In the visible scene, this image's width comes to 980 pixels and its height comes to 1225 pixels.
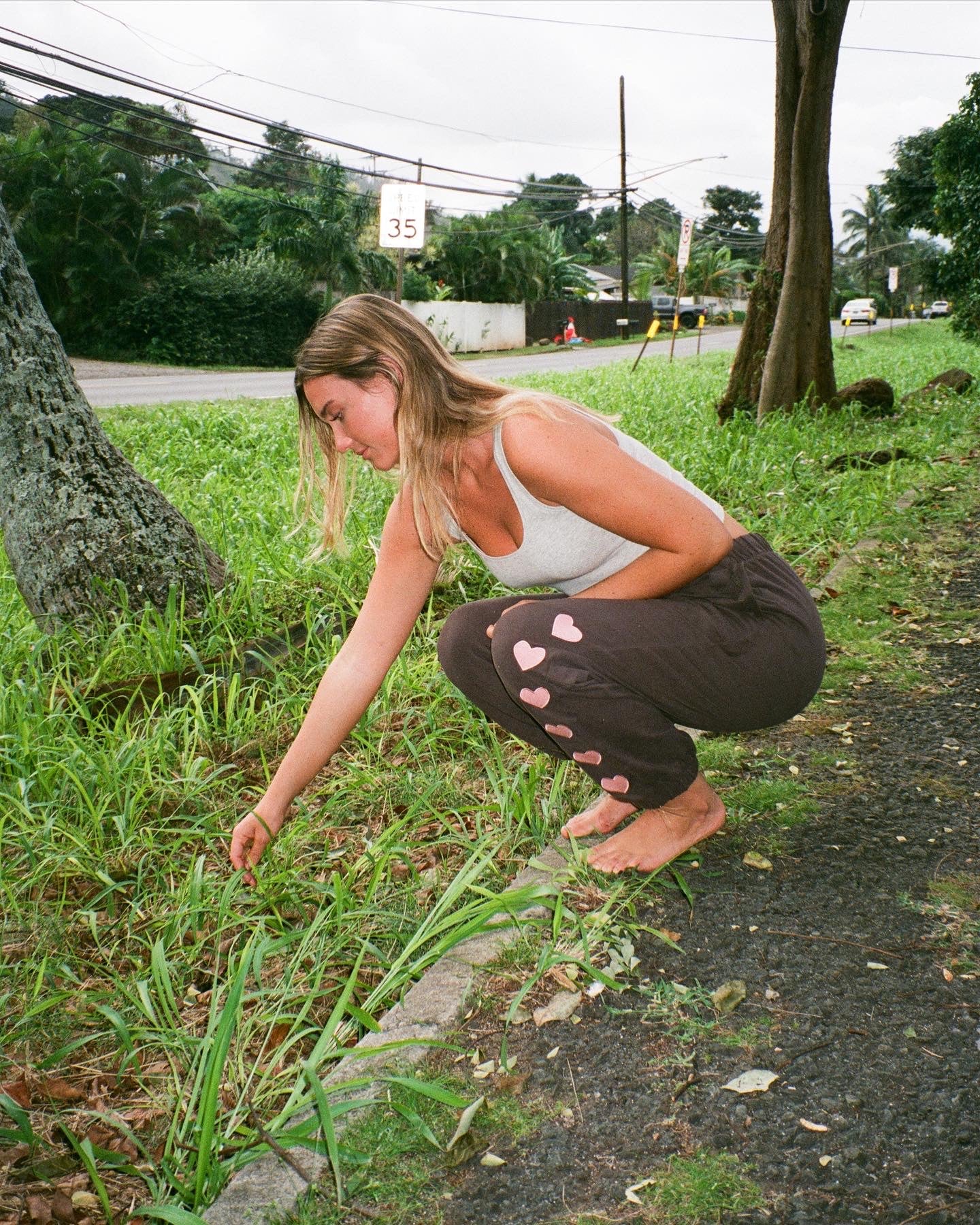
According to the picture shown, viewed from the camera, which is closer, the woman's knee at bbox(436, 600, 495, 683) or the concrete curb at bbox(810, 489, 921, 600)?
the woman's knee at bbox(436, 600, 495, 683)

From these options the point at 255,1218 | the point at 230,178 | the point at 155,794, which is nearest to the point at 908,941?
the point at 255,1218

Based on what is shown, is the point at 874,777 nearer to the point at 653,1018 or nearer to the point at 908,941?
the point at 908,941

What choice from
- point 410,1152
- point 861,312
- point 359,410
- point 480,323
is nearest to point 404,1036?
point 410,1152

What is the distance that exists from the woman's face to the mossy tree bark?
7.22 metres

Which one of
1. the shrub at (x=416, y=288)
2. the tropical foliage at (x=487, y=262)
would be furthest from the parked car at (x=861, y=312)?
the shrub at (x=416, y=288)

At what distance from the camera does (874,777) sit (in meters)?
2.98

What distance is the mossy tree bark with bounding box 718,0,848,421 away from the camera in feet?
29.2

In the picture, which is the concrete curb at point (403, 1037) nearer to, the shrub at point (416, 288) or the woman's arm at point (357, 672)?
the woman's arm at point (357, 672)

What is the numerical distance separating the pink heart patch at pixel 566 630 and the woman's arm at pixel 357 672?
36 centimetres

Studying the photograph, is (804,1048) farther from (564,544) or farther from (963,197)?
(963,197)

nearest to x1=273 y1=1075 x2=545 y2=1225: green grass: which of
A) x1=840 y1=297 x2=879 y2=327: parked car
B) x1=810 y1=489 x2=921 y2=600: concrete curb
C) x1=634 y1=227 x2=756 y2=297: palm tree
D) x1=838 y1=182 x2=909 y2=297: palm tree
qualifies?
x1=810 y1=489 x2=921 y2=600: concrete curb

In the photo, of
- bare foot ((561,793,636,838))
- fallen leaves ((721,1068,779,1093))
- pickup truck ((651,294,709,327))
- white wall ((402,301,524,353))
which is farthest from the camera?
pickup truck ((651,294,709,327))

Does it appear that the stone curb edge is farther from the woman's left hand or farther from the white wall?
the white wall

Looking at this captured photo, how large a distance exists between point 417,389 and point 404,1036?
4.07 ft
